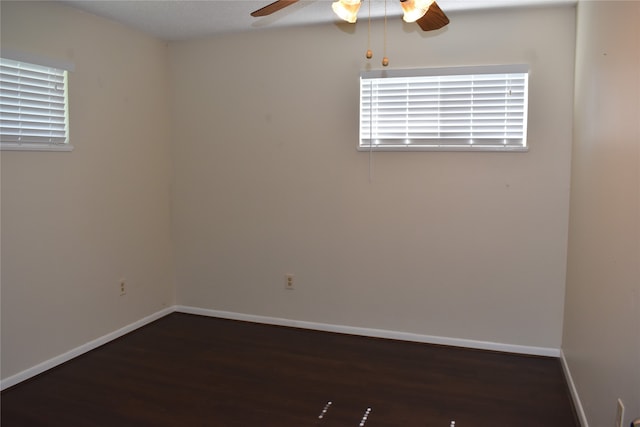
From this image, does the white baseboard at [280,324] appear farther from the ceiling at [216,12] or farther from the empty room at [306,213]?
the ceiling at [216,12]

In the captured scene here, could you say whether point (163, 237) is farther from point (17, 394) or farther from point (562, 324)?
point (562, 324)

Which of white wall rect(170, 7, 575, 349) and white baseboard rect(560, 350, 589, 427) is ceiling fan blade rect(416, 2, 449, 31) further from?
white baseboard rect(560, 350, 589, 427)

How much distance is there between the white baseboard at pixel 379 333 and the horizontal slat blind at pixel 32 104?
6.01 ft

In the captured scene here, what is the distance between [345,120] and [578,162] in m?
1.58

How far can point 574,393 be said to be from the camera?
2.65 m

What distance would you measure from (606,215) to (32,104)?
125 inches

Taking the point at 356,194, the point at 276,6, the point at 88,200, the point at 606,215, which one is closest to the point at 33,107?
the point at 88,200

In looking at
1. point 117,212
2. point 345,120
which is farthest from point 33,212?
point 345,120

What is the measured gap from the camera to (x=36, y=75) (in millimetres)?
2910

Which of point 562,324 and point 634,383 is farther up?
point 634,383

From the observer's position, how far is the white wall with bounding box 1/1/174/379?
2.82 metres

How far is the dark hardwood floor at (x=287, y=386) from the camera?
8.17 ft

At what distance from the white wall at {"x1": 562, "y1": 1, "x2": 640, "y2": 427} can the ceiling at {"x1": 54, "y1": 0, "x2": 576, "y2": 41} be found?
81cm

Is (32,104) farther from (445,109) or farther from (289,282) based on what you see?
(445,109)
